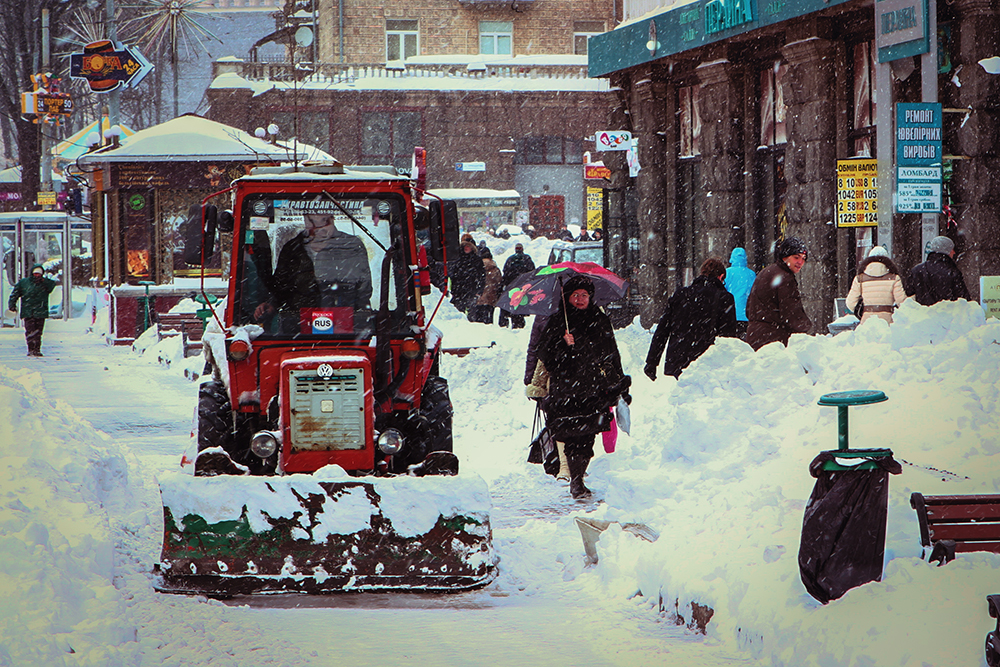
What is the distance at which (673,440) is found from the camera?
9.81m

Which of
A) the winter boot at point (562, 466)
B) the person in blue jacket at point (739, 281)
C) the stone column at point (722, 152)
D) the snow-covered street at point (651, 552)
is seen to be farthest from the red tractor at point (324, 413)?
the stone column at point (722, 152)

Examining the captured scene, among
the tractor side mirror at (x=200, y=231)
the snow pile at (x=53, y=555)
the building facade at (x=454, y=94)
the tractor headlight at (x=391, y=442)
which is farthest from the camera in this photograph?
the building facade at (x=454, y=94)

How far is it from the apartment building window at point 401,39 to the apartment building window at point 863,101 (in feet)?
113

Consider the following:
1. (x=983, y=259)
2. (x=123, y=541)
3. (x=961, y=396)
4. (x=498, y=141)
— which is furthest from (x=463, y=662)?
(x=498, y=141)

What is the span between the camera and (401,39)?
158 feet

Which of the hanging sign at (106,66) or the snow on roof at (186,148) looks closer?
the snow on roof at (186,148)

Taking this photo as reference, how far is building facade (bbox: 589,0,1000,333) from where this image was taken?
43.9ft

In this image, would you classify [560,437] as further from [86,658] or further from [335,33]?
[335,33]

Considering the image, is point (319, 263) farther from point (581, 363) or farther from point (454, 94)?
point (454, 94)

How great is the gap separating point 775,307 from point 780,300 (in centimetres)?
10

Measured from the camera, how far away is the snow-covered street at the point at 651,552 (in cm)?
505

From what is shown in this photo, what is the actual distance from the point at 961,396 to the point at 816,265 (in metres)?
8.99

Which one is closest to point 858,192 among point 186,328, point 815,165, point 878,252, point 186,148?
point 878,252

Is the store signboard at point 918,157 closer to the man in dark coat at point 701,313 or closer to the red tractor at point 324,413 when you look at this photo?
the man in dark coat at point 701,313
